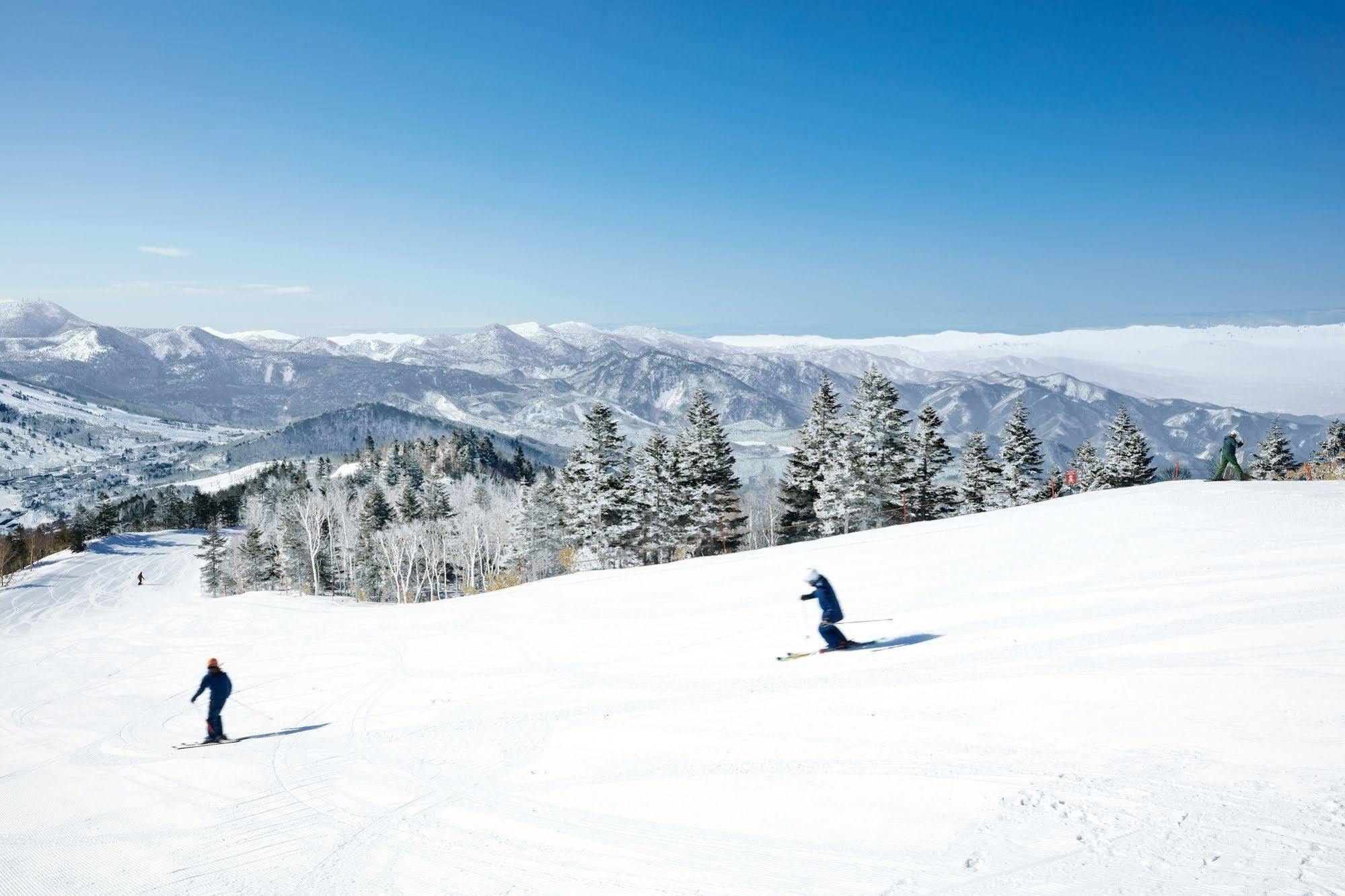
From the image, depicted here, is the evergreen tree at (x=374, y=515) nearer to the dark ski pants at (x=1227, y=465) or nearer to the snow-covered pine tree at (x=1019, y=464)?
the snow-covered pine tree at (x=1019, y=464)

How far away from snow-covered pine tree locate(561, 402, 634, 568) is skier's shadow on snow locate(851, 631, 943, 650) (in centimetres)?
2757

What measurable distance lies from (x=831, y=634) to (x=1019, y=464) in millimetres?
39040

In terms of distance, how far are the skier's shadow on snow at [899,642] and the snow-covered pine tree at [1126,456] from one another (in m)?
43.3

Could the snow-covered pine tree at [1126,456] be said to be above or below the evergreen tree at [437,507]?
above

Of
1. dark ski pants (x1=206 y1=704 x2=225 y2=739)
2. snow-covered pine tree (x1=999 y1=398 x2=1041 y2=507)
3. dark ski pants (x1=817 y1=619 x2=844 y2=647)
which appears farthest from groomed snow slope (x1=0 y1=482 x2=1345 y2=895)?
snow-covered pine tree (x1=999 y1=398 x2=1041 y2=507)

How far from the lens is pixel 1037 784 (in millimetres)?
6867

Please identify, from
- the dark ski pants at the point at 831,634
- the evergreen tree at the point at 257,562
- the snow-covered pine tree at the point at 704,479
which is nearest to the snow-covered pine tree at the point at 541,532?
the snow-covered pine tree at the point at 704,479

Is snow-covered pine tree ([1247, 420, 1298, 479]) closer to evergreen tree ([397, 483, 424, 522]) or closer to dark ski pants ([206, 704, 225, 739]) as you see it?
dark ski pants ([206, 704, 225, 739])

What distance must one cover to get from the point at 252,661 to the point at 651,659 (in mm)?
14281

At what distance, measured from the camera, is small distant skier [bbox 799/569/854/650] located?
41.7 feet

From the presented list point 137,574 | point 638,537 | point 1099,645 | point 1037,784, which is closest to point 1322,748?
point 1037,784

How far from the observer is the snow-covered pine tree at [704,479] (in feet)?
135

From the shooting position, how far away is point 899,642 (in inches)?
510

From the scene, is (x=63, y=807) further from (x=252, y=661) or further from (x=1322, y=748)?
(x=1322, y=748)
